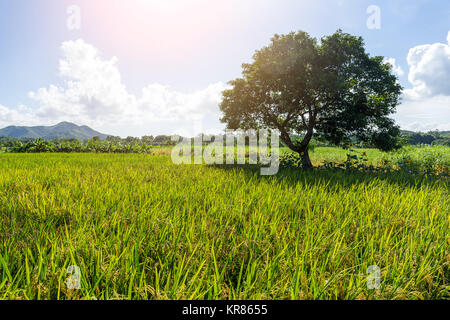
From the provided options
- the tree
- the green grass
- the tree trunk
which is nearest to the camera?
the green grass

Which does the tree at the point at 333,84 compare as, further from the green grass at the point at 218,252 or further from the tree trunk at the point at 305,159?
the green grass at the point at 218,252

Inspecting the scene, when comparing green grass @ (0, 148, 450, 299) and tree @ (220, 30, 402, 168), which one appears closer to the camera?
green grass @ (0, 148, 450, 299)

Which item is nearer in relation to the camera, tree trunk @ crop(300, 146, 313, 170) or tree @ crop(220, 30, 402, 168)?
tree @ crop(220, 30, 402, 168)

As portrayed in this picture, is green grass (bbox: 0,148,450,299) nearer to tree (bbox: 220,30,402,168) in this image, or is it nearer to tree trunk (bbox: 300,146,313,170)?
tree trunk (bbox: 300,146,313,170)

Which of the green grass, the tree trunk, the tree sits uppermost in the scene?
the tree

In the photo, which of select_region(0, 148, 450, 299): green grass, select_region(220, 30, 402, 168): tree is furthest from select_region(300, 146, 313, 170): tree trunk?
select_region(0, 148, 450, 299): green grass

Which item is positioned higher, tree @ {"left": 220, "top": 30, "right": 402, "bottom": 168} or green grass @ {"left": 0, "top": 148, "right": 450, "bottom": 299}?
tree @ {"left": 220, "top": 30, "right": 402, "bottom": 168}

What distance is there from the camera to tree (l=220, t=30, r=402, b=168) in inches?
331

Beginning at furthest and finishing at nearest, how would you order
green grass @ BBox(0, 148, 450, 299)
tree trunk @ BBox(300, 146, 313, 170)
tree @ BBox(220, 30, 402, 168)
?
tree trunk @ BBox(300, 146, 313, 170) → tree @ BBox(220, 30, 402, 168) → green grass @ BBox(0, 148, 450, 299)
